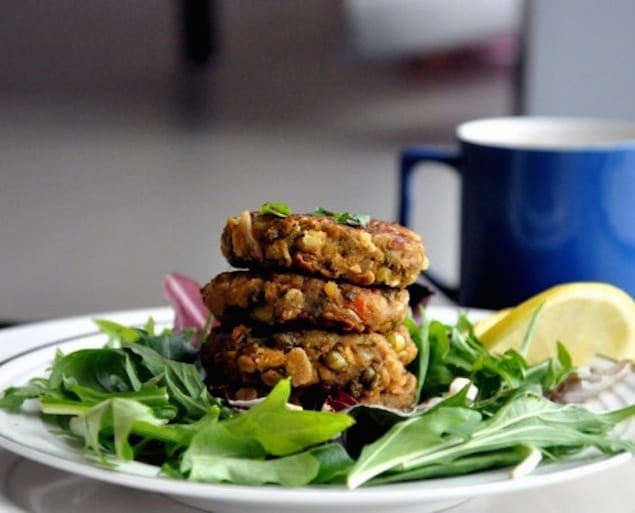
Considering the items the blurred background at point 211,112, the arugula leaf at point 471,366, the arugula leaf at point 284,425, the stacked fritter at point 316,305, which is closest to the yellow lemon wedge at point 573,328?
the arugula leaf at point 471,366

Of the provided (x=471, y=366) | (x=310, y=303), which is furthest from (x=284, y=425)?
(x=471, y=366)

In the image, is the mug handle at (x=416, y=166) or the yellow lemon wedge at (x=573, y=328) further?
the mug handle at (x=416, y=166)

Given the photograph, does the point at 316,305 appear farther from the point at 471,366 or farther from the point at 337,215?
the point at 471,366

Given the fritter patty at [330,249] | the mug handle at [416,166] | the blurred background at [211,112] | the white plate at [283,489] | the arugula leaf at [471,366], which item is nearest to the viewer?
the white plate at [283,489]

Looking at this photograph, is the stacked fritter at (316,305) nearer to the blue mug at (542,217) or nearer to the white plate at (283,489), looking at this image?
the white plate at (283,489)

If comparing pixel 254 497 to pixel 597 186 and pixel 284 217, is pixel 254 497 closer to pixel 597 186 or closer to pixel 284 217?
pixel 284 217

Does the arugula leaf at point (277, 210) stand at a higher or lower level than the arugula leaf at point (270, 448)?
higher

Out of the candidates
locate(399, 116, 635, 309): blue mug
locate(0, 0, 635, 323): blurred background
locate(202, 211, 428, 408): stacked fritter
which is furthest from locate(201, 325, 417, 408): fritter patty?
locate(0, 0, 635, 323): blurred background
